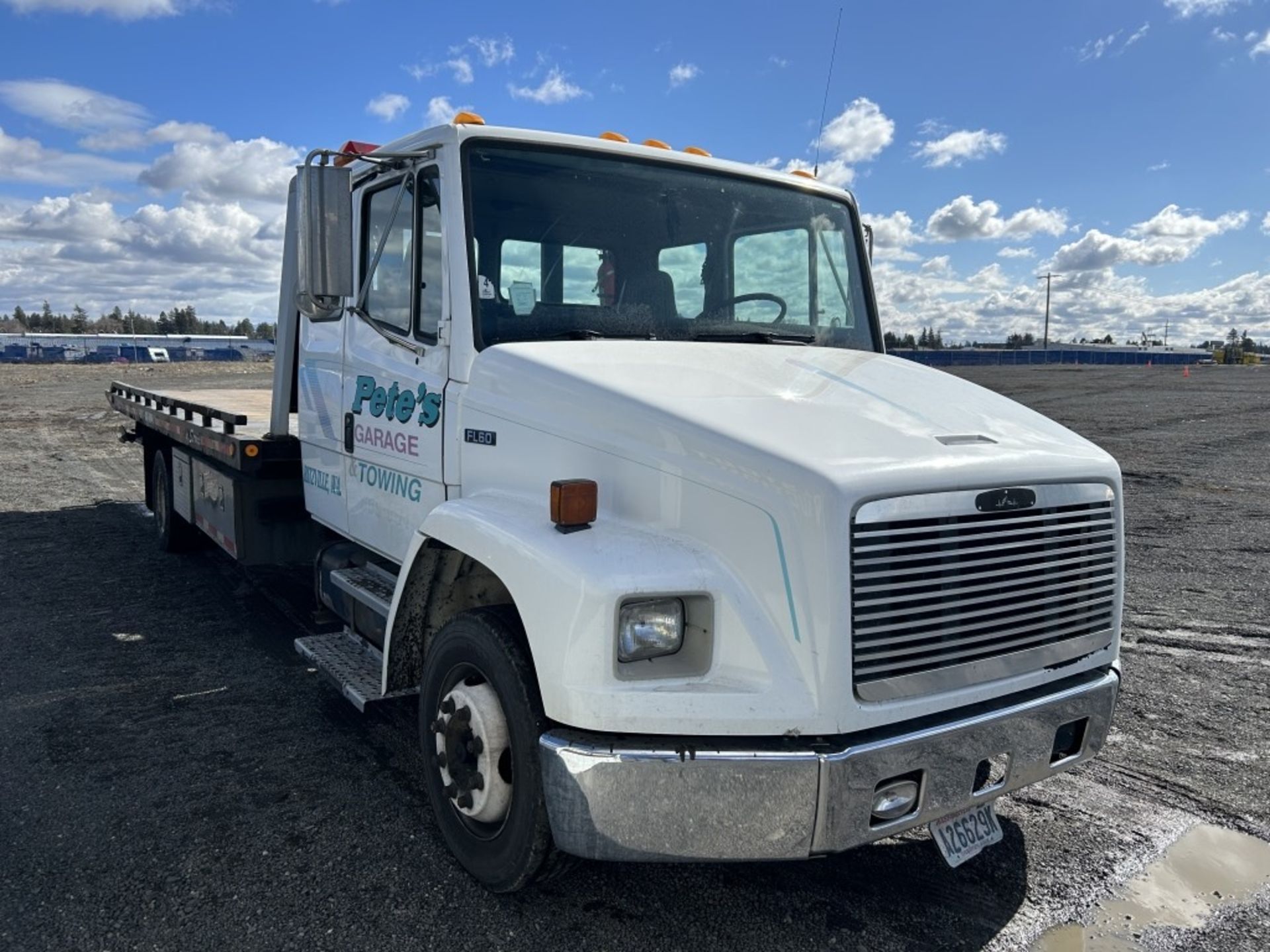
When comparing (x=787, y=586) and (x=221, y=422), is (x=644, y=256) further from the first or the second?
(x=221, y=422)

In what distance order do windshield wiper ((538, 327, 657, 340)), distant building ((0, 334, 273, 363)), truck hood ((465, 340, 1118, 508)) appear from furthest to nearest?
1. distant building ((0, 334, 273, 363))
2. windshield wiper ((538, 327, 657, 340))
3. truck hood ((465, 340, 1118, 508))

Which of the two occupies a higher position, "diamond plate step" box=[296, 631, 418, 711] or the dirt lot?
"diamond plate step" box=[296, 631, 418, 711]

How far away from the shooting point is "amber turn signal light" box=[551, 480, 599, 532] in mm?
2768

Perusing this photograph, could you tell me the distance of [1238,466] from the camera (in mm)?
13375

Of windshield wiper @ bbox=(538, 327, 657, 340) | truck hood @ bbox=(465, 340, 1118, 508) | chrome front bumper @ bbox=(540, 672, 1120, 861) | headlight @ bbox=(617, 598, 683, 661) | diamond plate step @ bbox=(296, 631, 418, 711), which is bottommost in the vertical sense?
diamond plate step @ bbox=(296, 631, 418, 711)

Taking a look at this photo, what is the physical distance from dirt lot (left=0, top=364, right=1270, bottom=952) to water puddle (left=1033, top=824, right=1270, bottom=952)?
0.02m

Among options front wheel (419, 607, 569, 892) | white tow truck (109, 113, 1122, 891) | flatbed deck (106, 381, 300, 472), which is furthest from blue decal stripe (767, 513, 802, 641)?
flatbed deck (106, 381, 300, 472)

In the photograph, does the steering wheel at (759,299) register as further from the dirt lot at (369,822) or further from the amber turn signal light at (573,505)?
the dirt lot at (369,822)

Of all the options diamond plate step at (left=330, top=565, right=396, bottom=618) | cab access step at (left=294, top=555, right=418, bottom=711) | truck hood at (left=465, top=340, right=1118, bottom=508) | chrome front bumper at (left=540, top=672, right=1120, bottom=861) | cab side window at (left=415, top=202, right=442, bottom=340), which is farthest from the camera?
diamond plate step at (left=330, top=565, right=396, bottom=618)

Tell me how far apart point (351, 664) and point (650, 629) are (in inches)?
85.6

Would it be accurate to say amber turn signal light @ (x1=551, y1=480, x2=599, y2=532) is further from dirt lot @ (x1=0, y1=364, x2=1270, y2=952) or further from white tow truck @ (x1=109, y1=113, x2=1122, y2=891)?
dirt lot @ (x1=0, y1=364, x2=1270, y2=952)

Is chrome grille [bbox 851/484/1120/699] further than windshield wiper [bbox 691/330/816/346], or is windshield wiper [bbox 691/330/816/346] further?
windshield wiper [bbox 691/330/816/346]

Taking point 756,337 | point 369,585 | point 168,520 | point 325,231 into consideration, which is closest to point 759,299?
point 756,337

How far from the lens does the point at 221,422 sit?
233 inches
